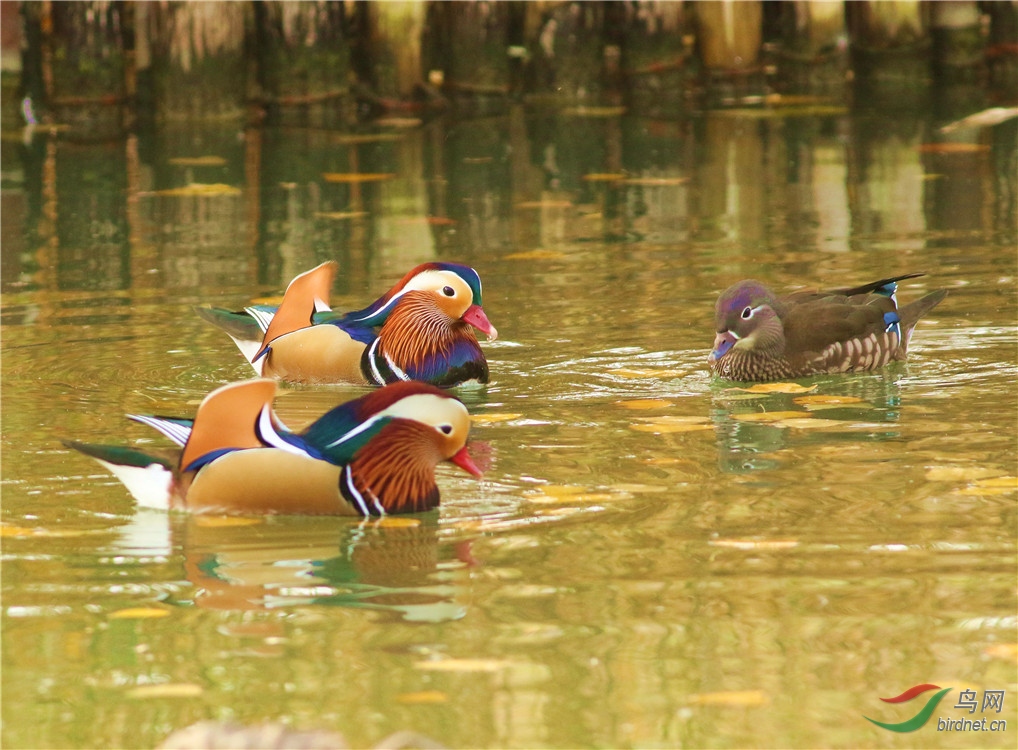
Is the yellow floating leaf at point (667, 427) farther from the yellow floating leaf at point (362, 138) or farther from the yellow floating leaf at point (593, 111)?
the yellow floating leaf at point (593, 111)

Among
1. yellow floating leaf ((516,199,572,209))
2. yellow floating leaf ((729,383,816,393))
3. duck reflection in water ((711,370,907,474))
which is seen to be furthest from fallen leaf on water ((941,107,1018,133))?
yellow floating leaf ((729,383,816,393))

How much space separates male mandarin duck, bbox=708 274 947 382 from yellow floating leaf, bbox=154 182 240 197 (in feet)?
17.9

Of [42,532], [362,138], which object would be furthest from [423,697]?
[362,138]

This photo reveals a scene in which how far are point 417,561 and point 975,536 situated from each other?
158cm

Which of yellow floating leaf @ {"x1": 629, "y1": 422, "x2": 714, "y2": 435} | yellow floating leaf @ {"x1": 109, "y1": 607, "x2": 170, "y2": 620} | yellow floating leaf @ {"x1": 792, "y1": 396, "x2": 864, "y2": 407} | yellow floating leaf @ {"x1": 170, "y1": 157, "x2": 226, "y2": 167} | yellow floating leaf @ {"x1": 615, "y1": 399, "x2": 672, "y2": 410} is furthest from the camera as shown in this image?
yellow floating leaf @ {"x1": 170, "y1": 157, "x2": 226, "y2": 167}

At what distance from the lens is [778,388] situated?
730 cm

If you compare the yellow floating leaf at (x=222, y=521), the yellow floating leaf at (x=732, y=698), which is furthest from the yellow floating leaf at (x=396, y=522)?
the yellow floating leaf at (x=732, y=698)

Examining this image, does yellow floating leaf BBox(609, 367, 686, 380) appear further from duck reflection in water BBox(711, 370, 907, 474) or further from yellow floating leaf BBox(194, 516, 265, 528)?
yellow floating leaf BBox(194, 516, 265, 528)

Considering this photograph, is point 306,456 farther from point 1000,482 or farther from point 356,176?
point 356,176

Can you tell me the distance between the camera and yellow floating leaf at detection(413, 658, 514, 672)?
13.9ft

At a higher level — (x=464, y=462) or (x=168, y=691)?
(x=464, y=462)

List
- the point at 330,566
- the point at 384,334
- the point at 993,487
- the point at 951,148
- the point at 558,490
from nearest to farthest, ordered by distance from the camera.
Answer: the point at 330,566
the point at 993,487
the point at 558,490
the point at 384,334
the point at 951,148

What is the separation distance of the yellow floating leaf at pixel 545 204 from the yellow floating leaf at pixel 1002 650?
23.5ft

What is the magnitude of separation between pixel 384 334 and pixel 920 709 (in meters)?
3.90
